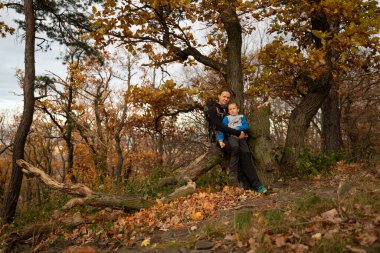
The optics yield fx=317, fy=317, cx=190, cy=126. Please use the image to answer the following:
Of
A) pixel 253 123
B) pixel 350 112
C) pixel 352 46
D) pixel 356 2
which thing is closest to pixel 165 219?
pixel 253 123

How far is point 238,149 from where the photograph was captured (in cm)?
720

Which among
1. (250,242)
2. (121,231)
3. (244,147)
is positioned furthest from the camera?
(244,147)

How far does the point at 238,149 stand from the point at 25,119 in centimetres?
712

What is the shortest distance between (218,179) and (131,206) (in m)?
2.61

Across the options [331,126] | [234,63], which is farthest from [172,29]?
[331,126]

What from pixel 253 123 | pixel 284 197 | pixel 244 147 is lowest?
pixel 284 197

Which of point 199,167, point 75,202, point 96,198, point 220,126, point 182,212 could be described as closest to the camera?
point 182,212

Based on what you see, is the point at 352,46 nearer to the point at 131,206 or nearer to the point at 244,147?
the point at 244,147

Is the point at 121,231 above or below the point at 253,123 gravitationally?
below

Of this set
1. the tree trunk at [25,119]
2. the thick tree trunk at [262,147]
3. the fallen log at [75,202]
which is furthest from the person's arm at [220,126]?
the tree trunk at [25,119]

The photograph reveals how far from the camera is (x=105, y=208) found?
6801 millimetres

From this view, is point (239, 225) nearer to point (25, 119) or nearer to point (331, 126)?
point (25, 119)

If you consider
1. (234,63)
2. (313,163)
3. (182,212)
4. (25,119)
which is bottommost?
(182,212)

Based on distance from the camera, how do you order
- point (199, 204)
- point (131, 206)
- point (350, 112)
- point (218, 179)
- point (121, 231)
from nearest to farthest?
point (121, 231) < point (199, 204) < point (131, 206) < point (218, 179) < point (350, 112)
